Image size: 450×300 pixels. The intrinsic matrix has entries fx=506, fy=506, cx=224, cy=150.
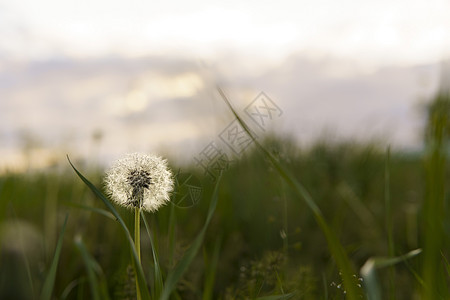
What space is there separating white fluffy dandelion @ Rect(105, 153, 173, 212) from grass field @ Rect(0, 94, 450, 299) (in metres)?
0.04

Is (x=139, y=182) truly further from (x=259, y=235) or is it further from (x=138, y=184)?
(x=259, y=235)

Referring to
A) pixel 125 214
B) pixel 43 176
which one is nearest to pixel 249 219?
pixel 125 214

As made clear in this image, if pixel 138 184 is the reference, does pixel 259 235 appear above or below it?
below

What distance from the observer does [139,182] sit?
0.97 meters

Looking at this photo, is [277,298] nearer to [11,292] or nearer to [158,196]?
[158,196]

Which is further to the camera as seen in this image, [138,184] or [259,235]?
[259,235]

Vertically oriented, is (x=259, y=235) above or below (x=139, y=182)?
below

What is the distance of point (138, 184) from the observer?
0.97 metres

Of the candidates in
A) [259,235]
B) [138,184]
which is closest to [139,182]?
[138,184]

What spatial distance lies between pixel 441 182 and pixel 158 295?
1.81ft

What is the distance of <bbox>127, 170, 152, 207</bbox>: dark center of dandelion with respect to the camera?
958 millimetres

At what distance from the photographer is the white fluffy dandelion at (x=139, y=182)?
962 millimetres

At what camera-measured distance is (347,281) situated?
2.83 ft

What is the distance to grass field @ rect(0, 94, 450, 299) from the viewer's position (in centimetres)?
89
